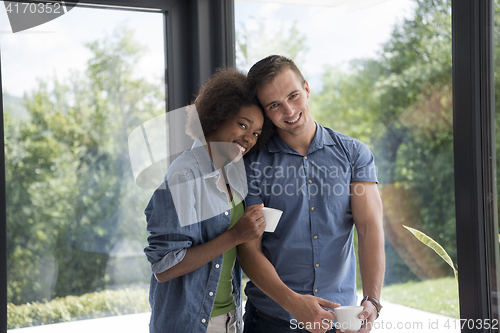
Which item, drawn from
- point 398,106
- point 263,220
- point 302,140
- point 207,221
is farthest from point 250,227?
point 398,106

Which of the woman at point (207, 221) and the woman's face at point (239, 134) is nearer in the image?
the woman at point (207, 221)

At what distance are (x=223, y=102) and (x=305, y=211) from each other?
468 millimetres

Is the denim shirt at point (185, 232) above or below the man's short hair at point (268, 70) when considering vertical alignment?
below

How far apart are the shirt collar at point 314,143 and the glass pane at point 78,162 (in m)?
0.86

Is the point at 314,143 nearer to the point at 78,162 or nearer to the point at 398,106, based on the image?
the point at 398,106

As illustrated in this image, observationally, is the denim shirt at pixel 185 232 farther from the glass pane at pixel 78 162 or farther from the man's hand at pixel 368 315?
the glass pane at pixel 78 162

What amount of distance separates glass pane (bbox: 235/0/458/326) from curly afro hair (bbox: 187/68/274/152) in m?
0.41

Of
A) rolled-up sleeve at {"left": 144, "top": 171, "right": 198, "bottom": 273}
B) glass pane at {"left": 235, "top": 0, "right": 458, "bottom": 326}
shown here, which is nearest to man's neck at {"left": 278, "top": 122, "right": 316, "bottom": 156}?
glass pane at {"left": 235, "top": 0, "right": 458, "bottom": 326}

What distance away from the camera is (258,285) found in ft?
4.48

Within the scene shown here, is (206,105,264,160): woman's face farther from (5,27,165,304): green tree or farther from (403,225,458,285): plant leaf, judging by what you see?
(5,27,165,304): green tree

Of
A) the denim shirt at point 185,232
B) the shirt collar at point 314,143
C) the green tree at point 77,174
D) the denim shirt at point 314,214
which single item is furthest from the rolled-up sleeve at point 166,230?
the green tree at point 77,174

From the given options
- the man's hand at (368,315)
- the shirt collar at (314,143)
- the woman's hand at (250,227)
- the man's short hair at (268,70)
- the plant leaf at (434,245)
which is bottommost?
the man's hand at (368,315)

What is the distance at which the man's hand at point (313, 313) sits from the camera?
4.04ft

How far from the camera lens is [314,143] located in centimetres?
146
